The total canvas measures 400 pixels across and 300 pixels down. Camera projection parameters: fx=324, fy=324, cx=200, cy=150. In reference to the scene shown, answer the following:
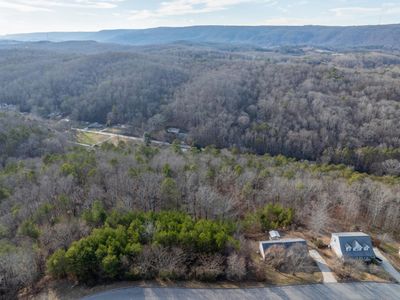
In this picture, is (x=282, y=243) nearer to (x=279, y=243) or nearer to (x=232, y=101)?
(x=279, y=243)

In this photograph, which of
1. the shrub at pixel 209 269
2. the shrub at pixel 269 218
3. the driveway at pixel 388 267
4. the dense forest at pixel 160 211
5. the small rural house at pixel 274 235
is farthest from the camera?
the shrub at pixel 269 218

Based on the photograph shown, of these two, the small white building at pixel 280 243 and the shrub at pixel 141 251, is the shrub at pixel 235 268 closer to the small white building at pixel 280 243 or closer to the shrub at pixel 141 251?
the shrub at pixel 141 251

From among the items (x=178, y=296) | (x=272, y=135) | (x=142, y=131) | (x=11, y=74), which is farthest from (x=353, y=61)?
(x=178, y=296)

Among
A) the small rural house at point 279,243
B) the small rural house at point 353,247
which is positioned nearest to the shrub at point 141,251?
the small rural house at point 279,243

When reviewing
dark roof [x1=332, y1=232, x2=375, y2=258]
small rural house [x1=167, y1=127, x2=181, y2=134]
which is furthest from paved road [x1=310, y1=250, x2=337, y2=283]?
small rural house [x1=167, y1=127, x2=181, y2=134]

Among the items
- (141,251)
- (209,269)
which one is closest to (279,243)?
(209,269)
